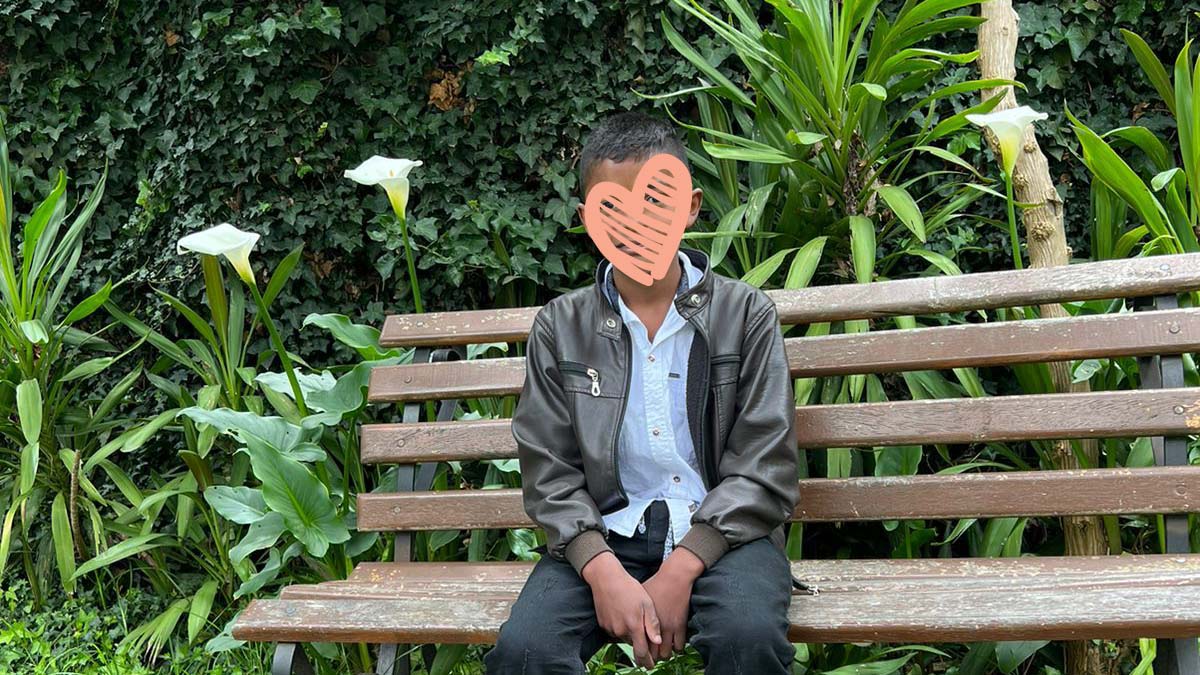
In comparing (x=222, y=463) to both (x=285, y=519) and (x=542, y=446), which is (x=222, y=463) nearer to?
(x=285, y=519)

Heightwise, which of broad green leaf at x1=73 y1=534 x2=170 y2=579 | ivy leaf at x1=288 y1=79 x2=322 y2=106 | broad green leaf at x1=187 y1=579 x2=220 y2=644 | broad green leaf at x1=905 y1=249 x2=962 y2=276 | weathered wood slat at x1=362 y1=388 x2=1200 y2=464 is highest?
ivy leaf at x1=288 y1=79 x2=322 y2=106

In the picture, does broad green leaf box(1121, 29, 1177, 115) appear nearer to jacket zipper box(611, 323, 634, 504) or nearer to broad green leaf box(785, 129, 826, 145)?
broad green leaf box(785, 129, 826, 145)

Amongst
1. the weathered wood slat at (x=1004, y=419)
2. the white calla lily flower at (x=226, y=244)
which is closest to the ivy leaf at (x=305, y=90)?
the white calla lily flower at (x=226, y=244)

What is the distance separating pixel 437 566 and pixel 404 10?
2.00 metres

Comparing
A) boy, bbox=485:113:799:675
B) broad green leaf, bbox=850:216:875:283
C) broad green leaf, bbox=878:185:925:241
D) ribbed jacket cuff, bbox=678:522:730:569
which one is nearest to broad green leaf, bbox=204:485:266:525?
boy, bbox=485:113:799:675

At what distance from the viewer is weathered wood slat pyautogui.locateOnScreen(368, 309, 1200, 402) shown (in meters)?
2.54

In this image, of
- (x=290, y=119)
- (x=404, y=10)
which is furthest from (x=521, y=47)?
(x=290, y=119)

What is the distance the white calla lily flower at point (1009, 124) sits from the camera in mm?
2676

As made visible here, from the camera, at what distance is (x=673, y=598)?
2.10 m

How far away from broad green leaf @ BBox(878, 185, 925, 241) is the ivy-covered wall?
2.07ft

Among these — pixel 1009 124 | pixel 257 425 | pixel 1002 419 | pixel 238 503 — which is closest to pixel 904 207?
pixel 1009 124

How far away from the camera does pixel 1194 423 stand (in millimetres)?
2459

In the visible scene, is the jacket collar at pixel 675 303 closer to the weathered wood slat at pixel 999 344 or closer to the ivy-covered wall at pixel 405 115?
the weathered wood slat at pixel 999 344

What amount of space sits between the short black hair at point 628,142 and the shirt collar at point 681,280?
7.3 inches
